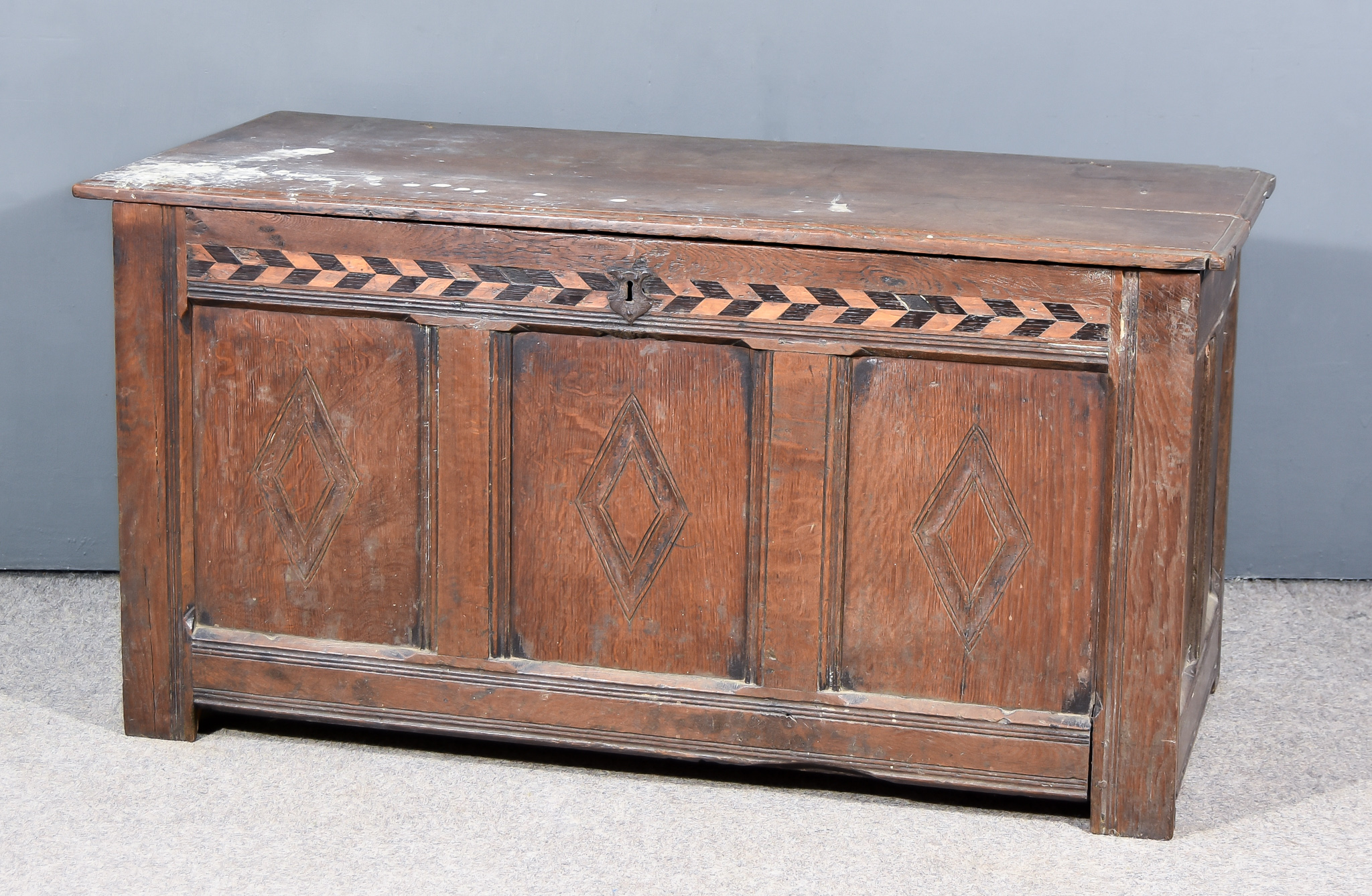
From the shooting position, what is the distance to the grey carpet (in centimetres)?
245

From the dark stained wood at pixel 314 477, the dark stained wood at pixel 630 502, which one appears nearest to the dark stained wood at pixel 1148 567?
the dark stained wood at pixel 630 502

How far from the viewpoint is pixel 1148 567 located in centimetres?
249

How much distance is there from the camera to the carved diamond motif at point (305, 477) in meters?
2.71

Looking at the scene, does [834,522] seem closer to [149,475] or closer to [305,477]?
[305,477]

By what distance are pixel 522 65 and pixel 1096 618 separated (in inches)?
60.9

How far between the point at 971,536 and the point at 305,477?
967 millimetres

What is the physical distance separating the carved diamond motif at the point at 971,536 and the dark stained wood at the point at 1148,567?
0.14m

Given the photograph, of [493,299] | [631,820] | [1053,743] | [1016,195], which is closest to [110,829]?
[631,820]

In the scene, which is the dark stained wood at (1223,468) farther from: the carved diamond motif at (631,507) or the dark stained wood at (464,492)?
the dark stained wood at (464,492)

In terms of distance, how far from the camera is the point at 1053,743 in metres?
2.58

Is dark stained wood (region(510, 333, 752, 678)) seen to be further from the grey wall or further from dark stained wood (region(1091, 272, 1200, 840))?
the grey wall

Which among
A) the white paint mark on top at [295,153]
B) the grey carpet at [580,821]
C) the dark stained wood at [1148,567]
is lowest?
the grey carpet at [580,821]

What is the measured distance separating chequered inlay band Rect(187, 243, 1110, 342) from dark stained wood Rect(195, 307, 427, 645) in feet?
0.22

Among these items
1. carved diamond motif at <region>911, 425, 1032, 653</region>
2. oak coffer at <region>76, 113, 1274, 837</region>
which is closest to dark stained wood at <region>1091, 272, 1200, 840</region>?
oak coffer at <region>76, 113, 1274, 837</region>
